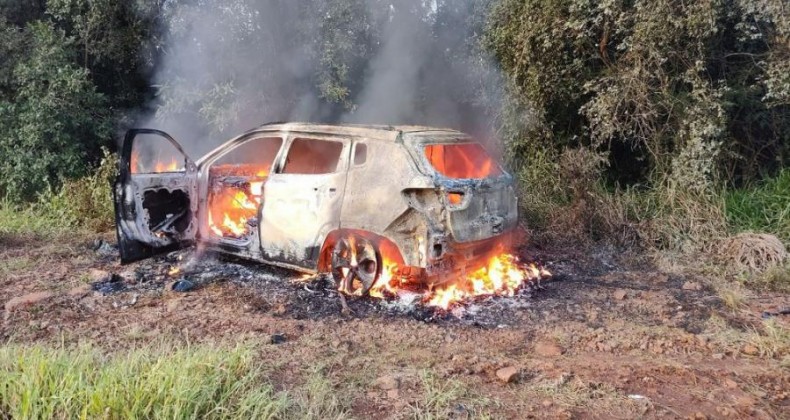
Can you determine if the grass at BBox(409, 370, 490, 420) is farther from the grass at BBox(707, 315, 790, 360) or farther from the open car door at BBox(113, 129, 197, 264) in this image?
the open car door at BBox(113, 129, 197, 264)

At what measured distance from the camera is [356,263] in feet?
17.2

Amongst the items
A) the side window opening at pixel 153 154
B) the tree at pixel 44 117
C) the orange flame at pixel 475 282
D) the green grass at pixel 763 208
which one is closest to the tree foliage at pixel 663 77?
the green grass at pixel 763 208

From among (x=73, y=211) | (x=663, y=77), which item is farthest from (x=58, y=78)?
(x=663, y=77)

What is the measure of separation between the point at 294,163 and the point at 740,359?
14.5 ft

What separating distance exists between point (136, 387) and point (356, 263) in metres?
2.61

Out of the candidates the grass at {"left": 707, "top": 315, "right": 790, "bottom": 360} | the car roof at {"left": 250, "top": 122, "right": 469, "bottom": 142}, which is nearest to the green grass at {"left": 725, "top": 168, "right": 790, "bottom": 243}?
the grass at {"left": 707, "top": 315, "right": 790, "bottom": 360}

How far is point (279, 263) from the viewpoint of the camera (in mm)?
5582

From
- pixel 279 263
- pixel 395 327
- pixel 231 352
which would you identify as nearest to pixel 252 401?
pixel 231 352

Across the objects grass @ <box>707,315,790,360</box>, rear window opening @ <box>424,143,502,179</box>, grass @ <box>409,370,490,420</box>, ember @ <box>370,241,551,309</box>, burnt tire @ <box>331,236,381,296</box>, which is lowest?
grass @ <box>409,370,490,420</box>

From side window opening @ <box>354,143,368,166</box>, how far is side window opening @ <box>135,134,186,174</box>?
9.60 ft

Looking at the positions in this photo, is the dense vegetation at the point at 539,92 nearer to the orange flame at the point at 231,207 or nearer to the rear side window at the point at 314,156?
the rear side window at the point at 314,156

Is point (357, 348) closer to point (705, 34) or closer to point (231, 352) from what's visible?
point (231, 352)

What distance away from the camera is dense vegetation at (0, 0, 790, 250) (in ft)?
21.8

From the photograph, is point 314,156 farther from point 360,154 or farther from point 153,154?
point 153,154
